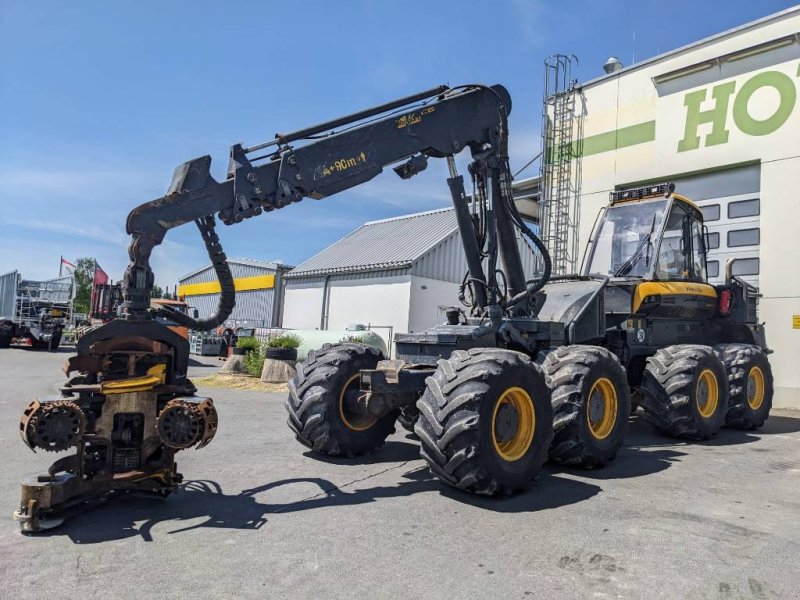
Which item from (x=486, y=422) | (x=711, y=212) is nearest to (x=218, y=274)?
(x=486, y=422)

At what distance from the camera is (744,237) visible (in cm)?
1450

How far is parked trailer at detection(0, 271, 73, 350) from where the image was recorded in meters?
27.6

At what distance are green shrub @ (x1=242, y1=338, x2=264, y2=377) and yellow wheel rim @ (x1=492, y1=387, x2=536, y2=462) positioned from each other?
39.6 feet

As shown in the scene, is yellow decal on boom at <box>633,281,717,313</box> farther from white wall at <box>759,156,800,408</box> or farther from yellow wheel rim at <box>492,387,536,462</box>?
white wall at <box>759,156,800,408</box>

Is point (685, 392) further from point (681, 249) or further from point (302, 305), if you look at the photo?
point (302, 305)

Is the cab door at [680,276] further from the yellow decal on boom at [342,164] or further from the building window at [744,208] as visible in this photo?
the building window at [744,208]

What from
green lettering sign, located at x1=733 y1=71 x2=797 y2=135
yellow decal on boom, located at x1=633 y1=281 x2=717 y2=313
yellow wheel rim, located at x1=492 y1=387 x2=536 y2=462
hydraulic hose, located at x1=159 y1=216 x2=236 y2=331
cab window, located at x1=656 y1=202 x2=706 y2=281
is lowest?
yellow wheel rim, located at x1=492 y1=387 x2=536 y2=462

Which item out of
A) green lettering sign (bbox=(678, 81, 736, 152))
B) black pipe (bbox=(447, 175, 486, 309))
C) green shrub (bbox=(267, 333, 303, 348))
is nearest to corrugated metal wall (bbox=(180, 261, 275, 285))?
→ green shrub (bbox=(267, 333, 303, 348))

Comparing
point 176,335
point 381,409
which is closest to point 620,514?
point 381,409

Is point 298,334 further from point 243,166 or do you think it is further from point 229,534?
point 229,534

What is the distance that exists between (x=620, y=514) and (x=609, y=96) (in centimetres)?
1522

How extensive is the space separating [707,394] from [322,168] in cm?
644

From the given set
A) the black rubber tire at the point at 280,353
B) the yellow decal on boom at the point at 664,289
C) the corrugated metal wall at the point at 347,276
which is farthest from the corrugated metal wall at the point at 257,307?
the yellow decal on boom at the point at 664,289

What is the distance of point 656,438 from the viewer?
895cm
